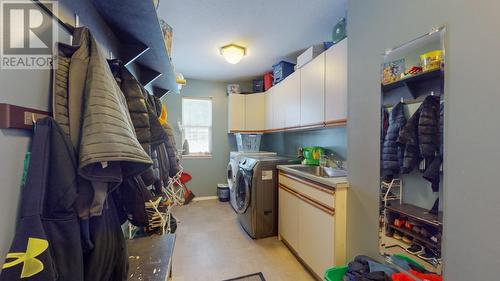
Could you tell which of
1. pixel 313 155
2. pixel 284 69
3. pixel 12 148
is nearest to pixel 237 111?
pixel 284 69

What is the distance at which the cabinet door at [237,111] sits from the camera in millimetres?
4004

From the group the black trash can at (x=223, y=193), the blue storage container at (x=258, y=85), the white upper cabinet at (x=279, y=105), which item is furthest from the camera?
the black trash can at (x=223, y=193)

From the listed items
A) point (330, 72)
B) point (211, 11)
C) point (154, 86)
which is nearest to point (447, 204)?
→ point (330, 72)

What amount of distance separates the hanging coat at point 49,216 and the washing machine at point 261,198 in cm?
207

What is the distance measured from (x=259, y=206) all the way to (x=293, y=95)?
1.54 m

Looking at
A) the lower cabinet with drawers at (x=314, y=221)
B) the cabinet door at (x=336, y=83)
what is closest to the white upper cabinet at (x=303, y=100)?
the cabinet door at (x=336, y=83)

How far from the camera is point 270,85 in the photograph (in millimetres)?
3725

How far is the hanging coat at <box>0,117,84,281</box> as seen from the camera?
0.57m

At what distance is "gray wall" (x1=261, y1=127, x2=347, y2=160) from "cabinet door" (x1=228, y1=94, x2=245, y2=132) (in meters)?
0.74

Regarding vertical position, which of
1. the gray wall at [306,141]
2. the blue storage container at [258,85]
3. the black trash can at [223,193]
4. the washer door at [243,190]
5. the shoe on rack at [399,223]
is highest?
the blue storage container at [258,85]

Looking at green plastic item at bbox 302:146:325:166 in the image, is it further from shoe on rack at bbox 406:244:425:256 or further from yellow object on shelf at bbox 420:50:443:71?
yellow object on shelf at bbox 420:50:443:71

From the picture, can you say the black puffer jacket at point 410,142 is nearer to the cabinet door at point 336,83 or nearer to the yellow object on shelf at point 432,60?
the yellow object on shelf at point 432,60

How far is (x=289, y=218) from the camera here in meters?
2.36

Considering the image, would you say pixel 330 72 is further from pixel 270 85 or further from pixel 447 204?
pixel 270 85
